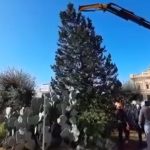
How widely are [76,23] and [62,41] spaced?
1.96 m

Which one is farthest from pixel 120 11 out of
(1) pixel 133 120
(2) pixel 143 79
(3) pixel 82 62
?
(2) pixel 143 79

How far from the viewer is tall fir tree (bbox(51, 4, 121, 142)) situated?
28141mm

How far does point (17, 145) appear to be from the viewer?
41.4ft

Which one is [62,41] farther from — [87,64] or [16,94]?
[16,94]

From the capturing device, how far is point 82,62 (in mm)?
28703

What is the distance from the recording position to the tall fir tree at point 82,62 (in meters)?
28.1

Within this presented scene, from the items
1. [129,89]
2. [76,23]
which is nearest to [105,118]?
[76,23]

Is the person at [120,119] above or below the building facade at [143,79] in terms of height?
below

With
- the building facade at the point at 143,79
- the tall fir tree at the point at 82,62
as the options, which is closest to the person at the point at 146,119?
the tall fir tree at the point at 82,62

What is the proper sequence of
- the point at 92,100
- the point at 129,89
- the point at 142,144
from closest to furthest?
1. the point at 142,144
2. the point at 92,100
3. the point at 129,89

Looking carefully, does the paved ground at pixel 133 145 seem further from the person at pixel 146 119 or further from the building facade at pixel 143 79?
the building facade at pixel 143 79

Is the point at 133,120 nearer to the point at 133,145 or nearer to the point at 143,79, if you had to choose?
the point at 133,145

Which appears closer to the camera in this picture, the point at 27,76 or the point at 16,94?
the point at 16,94

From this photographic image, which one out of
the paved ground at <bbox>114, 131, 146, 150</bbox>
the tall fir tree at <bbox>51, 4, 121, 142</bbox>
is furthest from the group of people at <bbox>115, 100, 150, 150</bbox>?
the tall fir tree at <bbox>51, 4, 121, 142</bbox>
